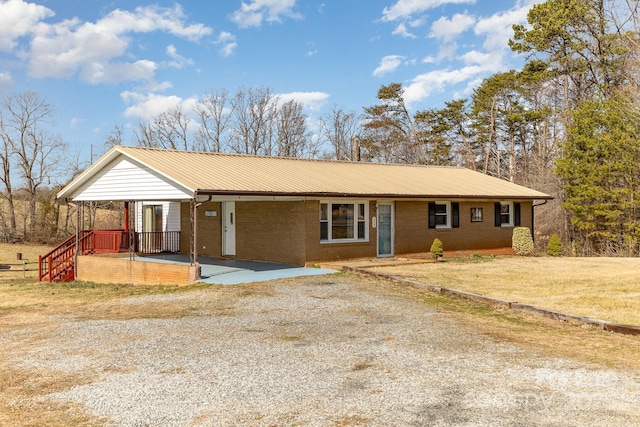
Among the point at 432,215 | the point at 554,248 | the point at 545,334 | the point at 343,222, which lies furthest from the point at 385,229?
A: the point at 545,334

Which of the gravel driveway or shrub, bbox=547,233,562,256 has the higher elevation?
shrub, bbox=547,233,562,256

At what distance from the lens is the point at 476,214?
22906 mm

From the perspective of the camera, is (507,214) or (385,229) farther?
(507,214)

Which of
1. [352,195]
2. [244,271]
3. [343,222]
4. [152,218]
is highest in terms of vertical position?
[352,195]

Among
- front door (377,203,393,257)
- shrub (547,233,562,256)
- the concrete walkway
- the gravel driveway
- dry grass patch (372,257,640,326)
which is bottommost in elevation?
the gravel driveway

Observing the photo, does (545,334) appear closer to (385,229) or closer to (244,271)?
(244,271)

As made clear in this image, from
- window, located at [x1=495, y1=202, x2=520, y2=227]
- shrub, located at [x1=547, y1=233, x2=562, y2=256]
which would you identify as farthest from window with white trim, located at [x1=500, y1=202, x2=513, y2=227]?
shrub, located at [x1=547, y1=233, x2=562, y2=256]

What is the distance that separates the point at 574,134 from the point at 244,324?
22792mm

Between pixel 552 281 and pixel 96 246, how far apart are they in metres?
16.9

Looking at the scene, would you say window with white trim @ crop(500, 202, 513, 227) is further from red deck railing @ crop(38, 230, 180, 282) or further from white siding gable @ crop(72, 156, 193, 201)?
white siding gable @ crop(72, 156, 193, 201)

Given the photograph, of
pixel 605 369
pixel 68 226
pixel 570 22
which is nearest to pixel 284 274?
pixel 605 369

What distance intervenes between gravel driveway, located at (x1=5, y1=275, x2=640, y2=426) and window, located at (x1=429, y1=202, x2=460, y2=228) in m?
11.6

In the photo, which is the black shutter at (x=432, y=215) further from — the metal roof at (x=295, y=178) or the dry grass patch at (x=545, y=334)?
the dry grass patch at (x=545, y=334)

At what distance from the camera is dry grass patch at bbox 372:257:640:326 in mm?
10383
